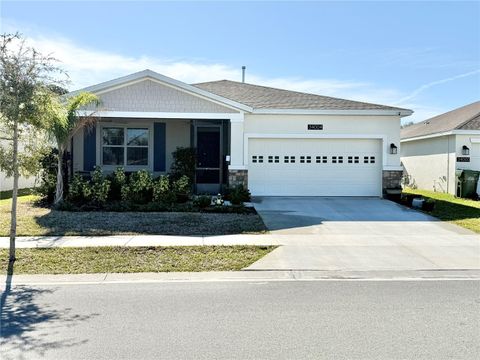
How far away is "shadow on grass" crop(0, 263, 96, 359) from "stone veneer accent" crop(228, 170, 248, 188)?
1034 centimetres

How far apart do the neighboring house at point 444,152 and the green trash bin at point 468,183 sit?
2.29ft

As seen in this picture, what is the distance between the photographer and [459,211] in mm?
14352

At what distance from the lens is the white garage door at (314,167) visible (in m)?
17.1

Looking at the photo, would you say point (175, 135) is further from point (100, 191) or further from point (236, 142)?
point (100, 191)

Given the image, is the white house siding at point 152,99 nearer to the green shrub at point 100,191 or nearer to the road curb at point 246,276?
the green shrub at point 100,191

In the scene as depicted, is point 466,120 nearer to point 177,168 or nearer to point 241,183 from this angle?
point 241,183

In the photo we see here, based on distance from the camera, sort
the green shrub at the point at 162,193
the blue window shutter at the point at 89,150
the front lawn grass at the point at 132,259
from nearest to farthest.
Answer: the front lawn grass at the point at 132,259 → the green shrub at the point at 162,193 → the blue window shutter at the point at 89,150

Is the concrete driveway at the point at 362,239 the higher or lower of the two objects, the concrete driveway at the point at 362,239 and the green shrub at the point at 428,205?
the lower

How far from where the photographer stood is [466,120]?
2033cm

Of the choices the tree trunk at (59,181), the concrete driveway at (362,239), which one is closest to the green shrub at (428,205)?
the concrete driveway at (362,239)

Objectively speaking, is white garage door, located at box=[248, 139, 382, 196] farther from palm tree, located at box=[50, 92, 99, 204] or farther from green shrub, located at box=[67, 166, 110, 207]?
palm tree, located at box=[50, 92, 99, 204]

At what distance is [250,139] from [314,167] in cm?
264

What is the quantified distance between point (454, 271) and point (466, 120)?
1493 centimetres

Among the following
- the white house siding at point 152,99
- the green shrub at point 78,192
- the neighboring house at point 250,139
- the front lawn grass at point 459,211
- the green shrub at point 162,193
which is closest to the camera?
the front lawn grass at point 459,211
